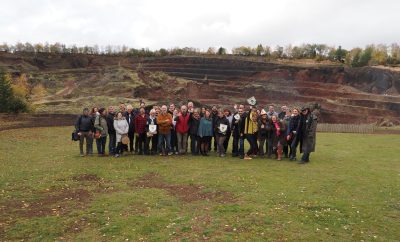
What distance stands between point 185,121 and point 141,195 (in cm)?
660

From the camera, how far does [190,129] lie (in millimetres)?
16562

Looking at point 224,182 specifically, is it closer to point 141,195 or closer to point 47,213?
point 141,195

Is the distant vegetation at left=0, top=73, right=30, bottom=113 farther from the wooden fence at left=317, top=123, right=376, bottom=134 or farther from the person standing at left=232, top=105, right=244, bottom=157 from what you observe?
the wooden fence at left=317, top=123, right=376, bottom=134

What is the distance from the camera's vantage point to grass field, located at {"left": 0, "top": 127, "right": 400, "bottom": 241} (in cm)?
759

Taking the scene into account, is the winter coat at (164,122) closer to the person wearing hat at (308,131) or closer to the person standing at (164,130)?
the person standing at (164,130)

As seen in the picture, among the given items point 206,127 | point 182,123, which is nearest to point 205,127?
point 206,127

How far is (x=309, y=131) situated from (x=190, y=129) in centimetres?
504

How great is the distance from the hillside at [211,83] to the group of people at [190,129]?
25569 millimetres

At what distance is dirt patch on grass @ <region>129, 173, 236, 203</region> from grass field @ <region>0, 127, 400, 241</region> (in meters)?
0.03

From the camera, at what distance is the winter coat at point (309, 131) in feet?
48.3

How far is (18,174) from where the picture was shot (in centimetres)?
1260

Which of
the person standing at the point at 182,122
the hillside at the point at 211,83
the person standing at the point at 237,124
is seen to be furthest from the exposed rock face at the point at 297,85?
the person standing at the point at 182,122

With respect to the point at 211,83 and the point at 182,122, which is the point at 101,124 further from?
the point at 211,83

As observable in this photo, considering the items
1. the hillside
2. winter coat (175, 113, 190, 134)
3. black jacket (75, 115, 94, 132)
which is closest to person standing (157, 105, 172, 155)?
winter coat (175, 113, 190, 134)
